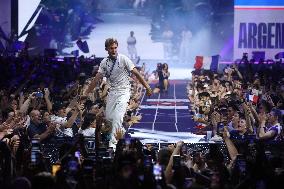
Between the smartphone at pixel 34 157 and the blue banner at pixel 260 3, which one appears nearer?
the smartphone at pixel 34 157

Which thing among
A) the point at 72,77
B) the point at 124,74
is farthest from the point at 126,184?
the point at 72,77

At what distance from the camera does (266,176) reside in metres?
5.44

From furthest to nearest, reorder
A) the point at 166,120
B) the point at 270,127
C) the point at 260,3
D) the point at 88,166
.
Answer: the point at 260,3 → the point at 166,120 → the point at 270,127 → the point at 88,166

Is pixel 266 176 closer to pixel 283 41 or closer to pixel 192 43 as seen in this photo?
pixel 283 41

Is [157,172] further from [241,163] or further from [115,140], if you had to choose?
[115,140]

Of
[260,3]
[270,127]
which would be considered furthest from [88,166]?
[260,3]

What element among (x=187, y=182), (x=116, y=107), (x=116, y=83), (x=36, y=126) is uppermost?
(x=116, y=83)

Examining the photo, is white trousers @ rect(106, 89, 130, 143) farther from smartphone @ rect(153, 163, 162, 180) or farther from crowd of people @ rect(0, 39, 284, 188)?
smartphone @ rect(153, 163, 162, 180)

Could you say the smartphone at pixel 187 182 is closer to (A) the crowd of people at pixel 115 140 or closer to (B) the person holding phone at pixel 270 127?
(A) the crowd of people at pixel 115 140

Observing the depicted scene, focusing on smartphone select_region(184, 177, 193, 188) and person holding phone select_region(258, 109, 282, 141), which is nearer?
smartphone select_region(184, 177, 193, 188)

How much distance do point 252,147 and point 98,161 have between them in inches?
80.6

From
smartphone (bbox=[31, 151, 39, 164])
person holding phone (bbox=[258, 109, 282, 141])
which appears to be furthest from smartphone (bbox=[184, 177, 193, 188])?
person holding phone (bbox=[258, 109, 282, 141])

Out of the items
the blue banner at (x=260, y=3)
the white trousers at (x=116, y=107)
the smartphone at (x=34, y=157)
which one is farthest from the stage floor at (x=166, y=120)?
the smartphone at (x=34, y=157)

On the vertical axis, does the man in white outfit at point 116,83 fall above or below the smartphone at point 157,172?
above
